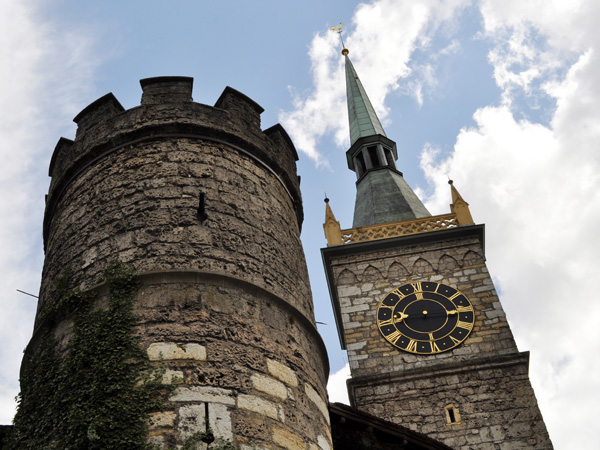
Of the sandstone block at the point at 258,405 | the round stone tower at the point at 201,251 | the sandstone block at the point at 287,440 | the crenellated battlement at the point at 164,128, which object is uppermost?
the crenellated battlement at the point at 164,128

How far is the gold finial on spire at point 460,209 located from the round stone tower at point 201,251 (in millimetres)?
11514

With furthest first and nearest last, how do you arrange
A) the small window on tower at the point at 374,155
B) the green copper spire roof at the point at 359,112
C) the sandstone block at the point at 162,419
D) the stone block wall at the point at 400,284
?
the green copper spire roof at the point at 359,112, the small window on tower at the point at 374,155, the stone block wall at the point at 400,284, the sandstone block at the point at 162,419

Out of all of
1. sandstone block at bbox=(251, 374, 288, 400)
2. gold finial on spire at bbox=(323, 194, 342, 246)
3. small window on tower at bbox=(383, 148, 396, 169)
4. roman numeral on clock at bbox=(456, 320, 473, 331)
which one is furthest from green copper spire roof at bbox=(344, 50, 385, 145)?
sandstone block at bbox=(251, 374, 288, 400)

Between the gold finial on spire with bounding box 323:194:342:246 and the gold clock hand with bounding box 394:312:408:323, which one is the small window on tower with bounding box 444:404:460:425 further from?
the gold finial on spire with bounding box 323:194:342:246

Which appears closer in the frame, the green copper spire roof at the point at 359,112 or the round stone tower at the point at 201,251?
the round stone tower at the point at 201,251

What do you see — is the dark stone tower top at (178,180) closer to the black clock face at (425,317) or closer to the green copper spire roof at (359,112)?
the black clock face at (425,317)

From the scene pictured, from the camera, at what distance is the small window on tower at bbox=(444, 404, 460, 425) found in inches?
510

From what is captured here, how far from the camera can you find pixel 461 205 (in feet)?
58.3

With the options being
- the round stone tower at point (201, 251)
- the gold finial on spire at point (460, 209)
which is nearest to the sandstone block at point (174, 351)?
the round stone tower at point (201, 251)

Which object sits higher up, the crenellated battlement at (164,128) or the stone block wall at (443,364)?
the stone block wall at (443,364)

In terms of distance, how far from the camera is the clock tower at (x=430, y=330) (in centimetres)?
1301

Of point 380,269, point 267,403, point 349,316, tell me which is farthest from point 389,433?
point 380,269

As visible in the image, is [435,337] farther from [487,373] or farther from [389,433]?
[389,433]

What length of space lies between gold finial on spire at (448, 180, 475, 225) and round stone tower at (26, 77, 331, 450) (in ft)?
37.8
